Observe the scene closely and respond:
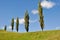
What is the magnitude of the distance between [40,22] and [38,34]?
56.0 ft

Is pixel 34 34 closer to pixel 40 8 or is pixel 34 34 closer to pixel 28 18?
pixel 40 8

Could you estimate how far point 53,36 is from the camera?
58.6 meters

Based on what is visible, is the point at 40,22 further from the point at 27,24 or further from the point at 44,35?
the point at 44,35

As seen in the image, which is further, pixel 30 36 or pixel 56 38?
pixel 30 36

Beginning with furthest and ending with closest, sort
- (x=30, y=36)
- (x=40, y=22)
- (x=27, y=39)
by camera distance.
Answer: (x=40, y=22), (x=30, y=36), (x=27, y=39)

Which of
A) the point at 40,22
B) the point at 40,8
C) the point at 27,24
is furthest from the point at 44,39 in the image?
the point at 27,24

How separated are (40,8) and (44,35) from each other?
25.6 metres

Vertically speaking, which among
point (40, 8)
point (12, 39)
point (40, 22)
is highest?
point (40, 8)

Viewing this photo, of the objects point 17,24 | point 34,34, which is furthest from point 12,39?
point 17,24

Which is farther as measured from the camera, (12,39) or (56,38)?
(12,39)

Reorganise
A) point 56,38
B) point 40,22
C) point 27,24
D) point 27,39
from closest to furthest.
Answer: point 56,38 < point 27,39 < point 40,22 < point 27,24

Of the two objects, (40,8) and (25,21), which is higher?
(40,8)

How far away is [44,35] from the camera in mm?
62250

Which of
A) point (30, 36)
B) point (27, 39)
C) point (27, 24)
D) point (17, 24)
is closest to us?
point (27, 39)
